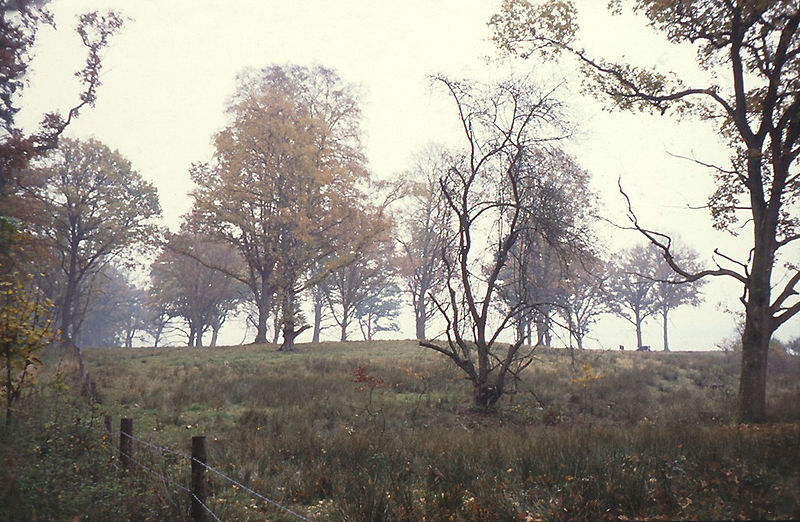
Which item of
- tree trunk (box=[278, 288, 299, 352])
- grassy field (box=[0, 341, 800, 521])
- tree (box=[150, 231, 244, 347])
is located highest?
tree (box=[150, 231, 244, 347])

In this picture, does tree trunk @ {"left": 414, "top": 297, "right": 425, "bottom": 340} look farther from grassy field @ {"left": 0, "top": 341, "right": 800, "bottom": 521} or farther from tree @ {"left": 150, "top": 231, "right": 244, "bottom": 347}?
grassy field @ {"left": 0, "top": 341, "right": 800, "bottom": 521}

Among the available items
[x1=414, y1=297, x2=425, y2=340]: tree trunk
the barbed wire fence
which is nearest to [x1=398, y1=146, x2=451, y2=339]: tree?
[x1=414, y1=297, x2=425, y2=340]: tree trunk

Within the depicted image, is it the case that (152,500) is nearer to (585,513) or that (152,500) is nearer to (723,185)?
(585,513)

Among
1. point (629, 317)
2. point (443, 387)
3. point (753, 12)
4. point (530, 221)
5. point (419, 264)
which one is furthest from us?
point (629, 317)

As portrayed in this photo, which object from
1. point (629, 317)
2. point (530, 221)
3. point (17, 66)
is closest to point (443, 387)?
point (530, 221)

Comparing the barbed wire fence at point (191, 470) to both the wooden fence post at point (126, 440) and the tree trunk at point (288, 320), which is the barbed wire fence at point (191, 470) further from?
the tree trunk at point (288, 320)

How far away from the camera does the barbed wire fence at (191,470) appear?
504 centimetres

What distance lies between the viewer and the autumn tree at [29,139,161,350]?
29.3 meters

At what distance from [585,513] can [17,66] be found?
23966mm

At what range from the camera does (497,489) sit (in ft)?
17.7

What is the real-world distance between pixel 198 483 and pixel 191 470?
54 cm

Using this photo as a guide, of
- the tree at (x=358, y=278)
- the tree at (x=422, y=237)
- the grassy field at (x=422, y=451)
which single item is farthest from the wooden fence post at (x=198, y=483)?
the tree at (x=422, y=237)

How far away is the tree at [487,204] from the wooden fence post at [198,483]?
750 centimetres

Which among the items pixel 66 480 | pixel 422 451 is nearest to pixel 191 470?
pixel 66 480
